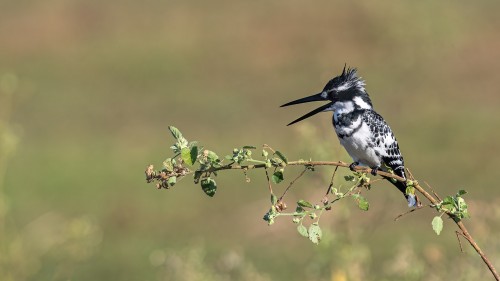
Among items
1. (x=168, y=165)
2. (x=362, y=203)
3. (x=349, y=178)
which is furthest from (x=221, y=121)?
(x=168, y=165)

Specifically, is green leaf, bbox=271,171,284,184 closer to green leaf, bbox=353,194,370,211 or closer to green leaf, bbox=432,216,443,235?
green leaf, bbox=353,194,370,211

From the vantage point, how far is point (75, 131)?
19109mm

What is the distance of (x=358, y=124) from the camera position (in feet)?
18.7

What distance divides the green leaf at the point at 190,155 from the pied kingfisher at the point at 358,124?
2006mm

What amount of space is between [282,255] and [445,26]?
10.7 m

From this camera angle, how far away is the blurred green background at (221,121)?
840 cm

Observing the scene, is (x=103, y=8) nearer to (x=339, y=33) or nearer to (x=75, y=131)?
(x=339, y=33)

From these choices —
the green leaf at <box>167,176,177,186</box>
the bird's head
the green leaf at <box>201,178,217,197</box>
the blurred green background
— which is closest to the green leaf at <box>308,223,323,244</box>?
the green leaf at <box>201,178,217,197</box>

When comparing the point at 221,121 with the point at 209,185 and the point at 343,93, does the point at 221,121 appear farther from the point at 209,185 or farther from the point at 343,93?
the point at 209,185

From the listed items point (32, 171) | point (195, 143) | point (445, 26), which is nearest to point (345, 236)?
point (195, 143)

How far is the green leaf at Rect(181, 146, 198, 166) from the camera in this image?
361 cm

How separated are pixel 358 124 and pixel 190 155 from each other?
2180 millimetres

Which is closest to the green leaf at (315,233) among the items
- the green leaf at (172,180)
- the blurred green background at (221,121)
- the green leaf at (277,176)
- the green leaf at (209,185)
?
the green leaf at (277,176)

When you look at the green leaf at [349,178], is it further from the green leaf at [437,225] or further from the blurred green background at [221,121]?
the blurred green background at [221,121]
